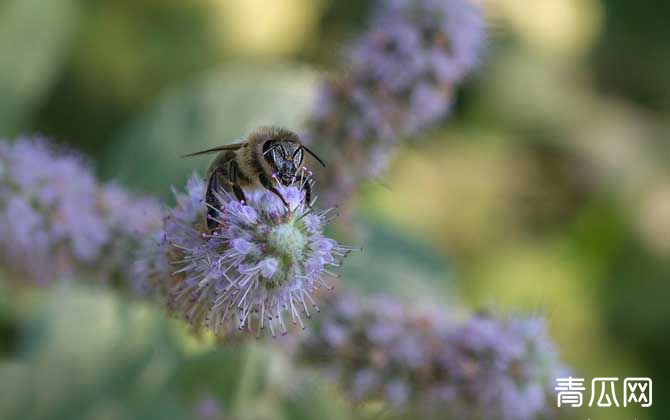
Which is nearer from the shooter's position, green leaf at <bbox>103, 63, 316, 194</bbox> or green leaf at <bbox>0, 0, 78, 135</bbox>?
green leaf at <bbox>103, 63, 316, 194</bbox>

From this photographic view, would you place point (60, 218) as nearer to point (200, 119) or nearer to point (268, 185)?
point (200, 119)

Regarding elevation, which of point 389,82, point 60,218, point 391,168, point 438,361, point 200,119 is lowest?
point 438,361

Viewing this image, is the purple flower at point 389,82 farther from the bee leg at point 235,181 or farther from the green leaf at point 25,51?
the green leaf at point 25,51

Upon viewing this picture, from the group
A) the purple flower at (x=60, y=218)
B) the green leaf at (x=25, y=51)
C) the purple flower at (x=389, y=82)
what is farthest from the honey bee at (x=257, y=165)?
the green leaf at (x=25, y=51)

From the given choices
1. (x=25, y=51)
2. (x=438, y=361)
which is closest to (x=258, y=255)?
(x=438, y=361)

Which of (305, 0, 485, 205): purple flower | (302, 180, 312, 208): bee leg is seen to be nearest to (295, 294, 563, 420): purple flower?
(305, 0, 485, 205): purple flower

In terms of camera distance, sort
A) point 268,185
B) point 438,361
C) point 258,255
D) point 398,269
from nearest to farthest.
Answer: point 258,255, point 268,185, point 438,361, point 398,269

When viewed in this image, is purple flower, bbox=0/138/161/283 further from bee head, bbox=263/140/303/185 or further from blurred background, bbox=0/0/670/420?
bee head, bbox=263/140/303/185
